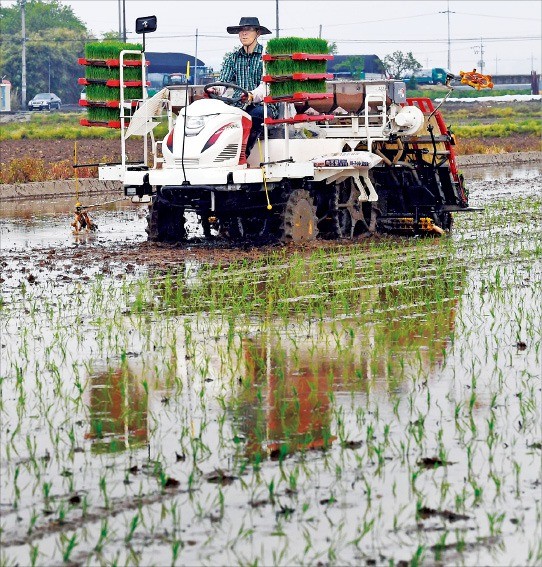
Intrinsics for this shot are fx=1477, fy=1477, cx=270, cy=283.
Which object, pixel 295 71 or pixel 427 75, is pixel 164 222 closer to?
pixel 295 71

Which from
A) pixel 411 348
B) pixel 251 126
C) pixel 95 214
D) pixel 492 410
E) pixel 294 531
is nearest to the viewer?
pixel 294 531

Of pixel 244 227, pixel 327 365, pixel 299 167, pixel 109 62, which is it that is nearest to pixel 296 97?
pixel 299 167

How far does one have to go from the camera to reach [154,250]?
54.6ft

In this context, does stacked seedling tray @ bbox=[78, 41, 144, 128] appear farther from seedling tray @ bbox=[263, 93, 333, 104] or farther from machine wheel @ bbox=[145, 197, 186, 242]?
seedling tray @ bbox=[263, 93, 333, 104]

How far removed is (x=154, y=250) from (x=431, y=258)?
320 centimetres

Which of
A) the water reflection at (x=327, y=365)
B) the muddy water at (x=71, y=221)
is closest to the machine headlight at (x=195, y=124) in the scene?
the muddy water at (x=71, y=221)

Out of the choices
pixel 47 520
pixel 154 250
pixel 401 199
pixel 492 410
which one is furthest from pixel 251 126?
pixel 47 520

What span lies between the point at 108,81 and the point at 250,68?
1784mm

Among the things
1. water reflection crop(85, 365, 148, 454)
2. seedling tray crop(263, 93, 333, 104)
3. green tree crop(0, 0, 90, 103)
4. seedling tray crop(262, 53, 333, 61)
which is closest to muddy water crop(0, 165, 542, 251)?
seedling tray crop(263, 93, 333, 104)

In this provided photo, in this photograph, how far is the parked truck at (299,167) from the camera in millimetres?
16266

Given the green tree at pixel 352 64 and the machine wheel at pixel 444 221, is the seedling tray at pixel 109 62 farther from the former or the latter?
the green tree at pixel 352 64

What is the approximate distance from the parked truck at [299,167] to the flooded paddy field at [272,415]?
2.05 meters

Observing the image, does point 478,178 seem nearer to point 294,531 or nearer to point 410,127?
point 410,127

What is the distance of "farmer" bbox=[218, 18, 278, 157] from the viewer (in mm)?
16703
